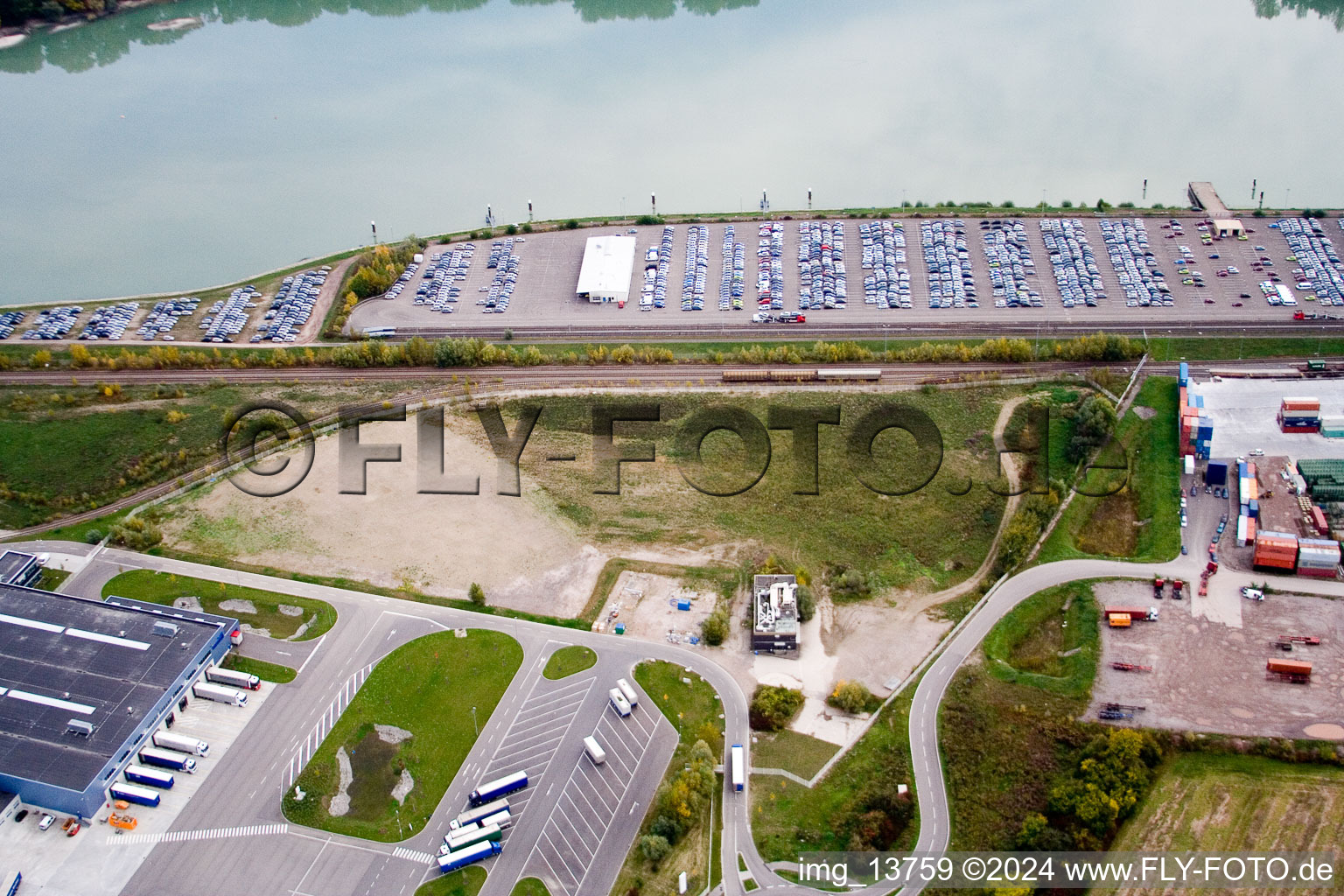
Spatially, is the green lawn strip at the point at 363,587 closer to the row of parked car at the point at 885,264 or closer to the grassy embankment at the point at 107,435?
the grassy embankment at the point at 107,435

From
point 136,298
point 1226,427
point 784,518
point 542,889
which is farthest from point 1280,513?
point 136,298

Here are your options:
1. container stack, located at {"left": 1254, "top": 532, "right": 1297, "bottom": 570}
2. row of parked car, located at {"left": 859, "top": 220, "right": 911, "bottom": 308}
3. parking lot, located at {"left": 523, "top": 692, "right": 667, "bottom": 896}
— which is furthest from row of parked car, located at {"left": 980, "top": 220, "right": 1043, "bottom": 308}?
parking lot, located at {"left": 523, "top": 692, "right": 667, "bottom": 896}

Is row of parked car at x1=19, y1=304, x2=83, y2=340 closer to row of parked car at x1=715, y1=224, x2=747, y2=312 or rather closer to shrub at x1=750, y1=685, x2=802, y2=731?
row of parked car at x1=715, y1=224, x2=747, y2=312

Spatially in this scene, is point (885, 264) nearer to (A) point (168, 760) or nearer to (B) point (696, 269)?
(B) point (696, 269)

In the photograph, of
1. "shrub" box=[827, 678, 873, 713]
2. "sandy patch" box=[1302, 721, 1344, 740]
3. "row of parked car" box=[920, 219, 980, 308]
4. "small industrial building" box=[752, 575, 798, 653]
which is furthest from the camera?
"row of parked car" box=[920, 219, 980, 308]

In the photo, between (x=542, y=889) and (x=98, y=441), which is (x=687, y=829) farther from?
(x=98, y=441)

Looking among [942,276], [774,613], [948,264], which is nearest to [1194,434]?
[942,276]

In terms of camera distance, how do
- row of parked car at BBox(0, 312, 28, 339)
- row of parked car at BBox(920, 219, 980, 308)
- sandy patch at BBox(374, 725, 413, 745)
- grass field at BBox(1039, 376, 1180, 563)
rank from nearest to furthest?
sandy patch at BBox(374, 725, 413, 745) → grass field at BBox(1039, 376, 1180, 563) → row of parked car at BBox(920, 219, 980, 308) → row of parked car at BBox(0, 312, 28, 339)
